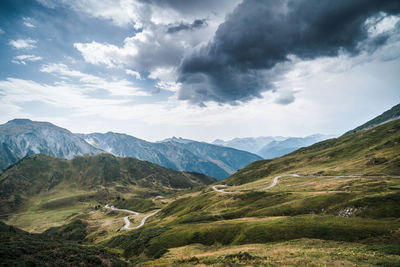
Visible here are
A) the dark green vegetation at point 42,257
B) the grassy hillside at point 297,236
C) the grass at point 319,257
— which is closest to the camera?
the grass at point 319,257

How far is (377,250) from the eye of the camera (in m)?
29.6

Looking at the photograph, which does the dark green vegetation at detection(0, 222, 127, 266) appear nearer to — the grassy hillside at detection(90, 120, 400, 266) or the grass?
the grassy hillside at detection(90, 120, 400, 266)

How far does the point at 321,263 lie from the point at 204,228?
41.1 m

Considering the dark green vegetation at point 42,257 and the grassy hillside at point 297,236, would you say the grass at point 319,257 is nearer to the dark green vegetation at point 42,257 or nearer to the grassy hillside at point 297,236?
the grassy hillside at point 297,236

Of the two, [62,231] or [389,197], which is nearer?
[389,197]

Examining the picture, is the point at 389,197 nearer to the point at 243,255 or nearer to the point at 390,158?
the point at 243,255

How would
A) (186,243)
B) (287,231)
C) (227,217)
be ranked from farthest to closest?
1. (227,217)
2. (186,243)
3. (287,231)

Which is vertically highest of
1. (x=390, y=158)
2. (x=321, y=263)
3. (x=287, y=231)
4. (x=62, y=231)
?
(x=390, y=158)

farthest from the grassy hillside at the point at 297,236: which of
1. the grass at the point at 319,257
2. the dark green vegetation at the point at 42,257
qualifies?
the dark green vegetation at the point at 42,257

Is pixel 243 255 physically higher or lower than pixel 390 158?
lower

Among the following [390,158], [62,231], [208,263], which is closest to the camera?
[208,263]

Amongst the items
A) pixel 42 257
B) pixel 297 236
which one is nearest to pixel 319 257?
pixel 297 236

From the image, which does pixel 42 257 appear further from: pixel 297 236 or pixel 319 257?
pixel 297 236

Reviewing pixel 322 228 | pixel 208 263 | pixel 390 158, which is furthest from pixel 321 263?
pixel 390 158
